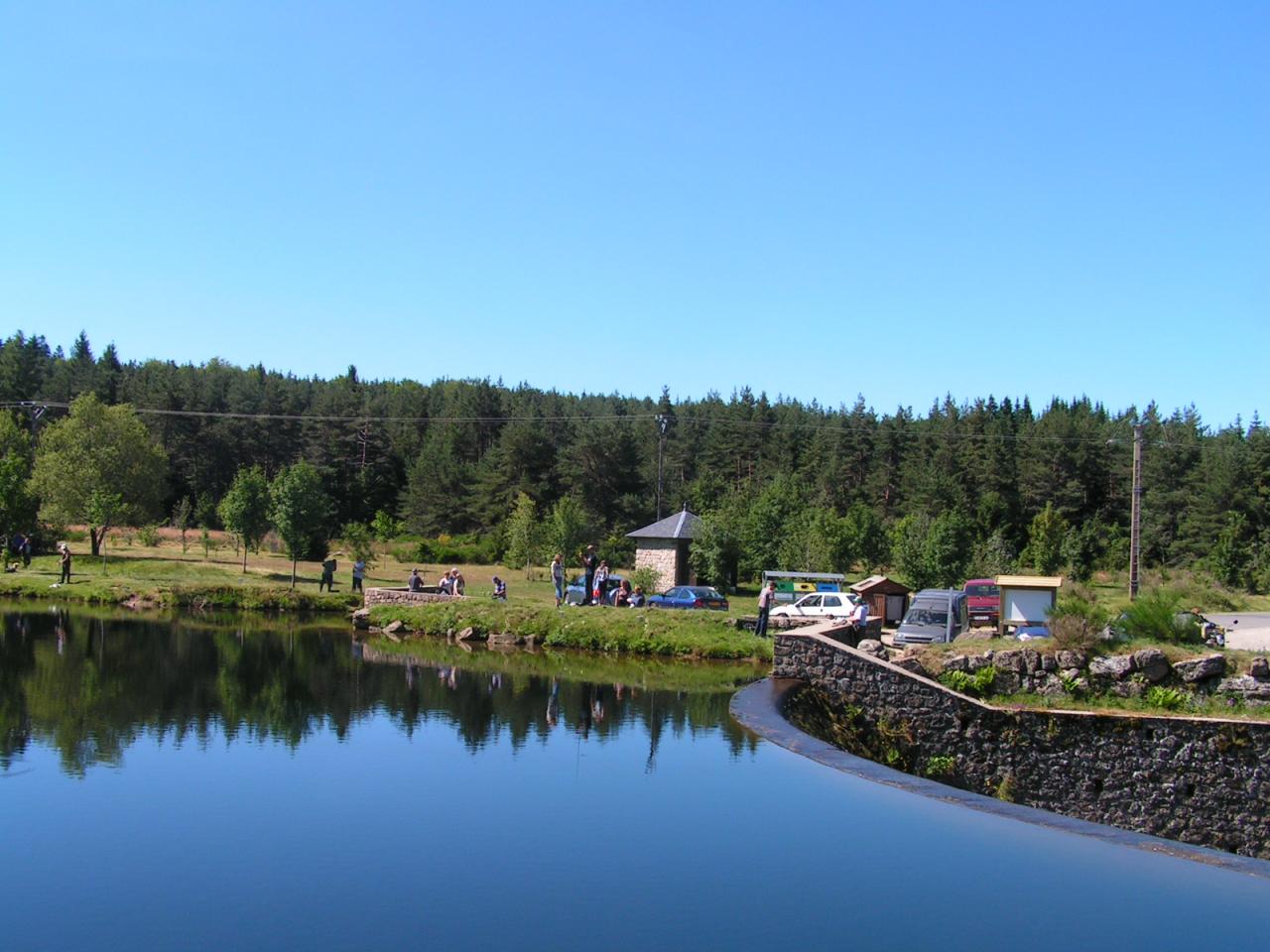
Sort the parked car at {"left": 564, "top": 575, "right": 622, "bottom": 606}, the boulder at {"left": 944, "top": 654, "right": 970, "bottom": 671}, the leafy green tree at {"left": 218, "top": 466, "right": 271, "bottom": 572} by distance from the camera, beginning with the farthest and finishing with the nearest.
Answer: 1. the leafy green tree at {"left": 218, "top": 466, "right": 271, "bottom": 572}
2. the parked car at {"left": 564, "top": 575, "right": 622, "bottom": 606}
3. the boulder at {"left": 944, "top": 654, "right": 970, "bottom": 671}

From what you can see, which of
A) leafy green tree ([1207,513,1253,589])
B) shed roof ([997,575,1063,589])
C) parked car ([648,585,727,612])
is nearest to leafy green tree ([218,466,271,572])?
parked car ([648,585,727,612])

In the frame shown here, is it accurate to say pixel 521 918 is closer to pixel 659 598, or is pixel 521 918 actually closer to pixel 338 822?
pixel 338 822

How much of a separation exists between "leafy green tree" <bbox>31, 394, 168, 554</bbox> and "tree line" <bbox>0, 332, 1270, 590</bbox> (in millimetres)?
1645

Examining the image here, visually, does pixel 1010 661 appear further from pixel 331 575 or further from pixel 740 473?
pixel 740 473

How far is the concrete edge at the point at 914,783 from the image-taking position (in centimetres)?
1016

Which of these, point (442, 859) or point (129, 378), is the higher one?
point (129, 378)

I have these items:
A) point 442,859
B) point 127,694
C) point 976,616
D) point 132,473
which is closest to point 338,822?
point 442,859

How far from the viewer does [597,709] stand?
67.5 feet

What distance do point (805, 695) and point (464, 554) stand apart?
47.2 metres

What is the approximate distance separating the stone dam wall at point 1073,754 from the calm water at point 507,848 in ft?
7.73

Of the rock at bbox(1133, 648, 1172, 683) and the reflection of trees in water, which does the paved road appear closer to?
the rock at bbox(1133, 648, 1172, 683)

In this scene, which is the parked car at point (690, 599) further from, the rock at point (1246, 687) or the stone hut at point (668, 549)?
the rock at point (1246, 687)

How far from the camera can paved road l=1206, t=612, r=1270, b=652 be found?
24.6m

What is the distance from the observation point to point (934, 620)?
86.1 feet
